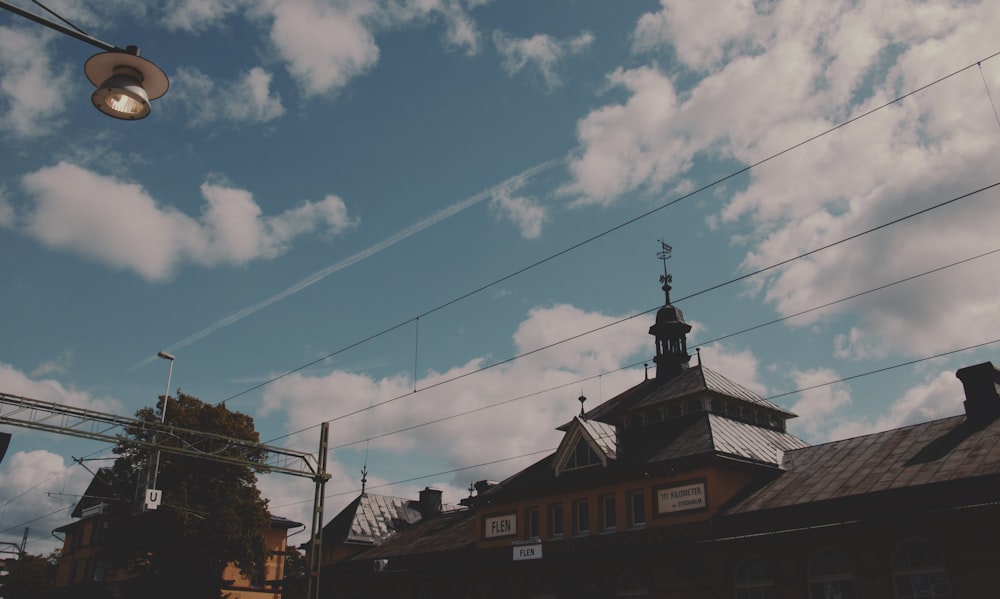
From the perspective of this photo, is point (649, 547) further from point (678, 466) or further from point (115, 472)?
point (115, 472)

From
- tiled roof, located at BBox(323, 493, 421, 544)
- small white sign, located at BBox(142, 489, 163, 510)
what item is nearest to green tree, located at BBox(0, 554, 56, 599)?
tiled roof, located at BBox(323, 493, 421, 544)

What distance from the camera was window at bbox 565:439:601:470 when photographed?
3063 cm

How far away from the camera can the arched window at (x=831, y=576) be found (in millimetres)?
21266

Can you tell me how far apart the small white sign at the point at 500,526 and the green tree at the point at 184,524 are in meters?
11.6

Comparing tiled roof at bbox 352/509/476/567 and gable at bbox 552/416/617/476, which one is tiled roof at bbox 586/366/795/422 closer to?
gable at bbox 552/416/617/476

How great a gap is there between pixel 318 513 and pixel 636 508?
11539 mm

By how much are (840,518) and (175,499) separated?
29.4 m

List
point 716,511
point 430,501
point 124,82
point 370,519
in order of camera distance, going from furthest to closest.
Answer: point 430,501, point 370,519, point 716,511, point 124,82

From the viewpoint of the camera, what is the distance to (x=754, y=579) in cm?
2336

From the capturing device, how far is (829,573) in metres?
21.7

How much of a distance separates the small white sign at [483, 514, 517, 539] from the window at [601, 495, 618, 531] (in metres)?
4.84

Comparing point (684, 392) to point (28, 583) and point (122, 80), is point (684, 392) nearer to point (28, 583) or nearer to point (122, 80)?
point (122, 80)

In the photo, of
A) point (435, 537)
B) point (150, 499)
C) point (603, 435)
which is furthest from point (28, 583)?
point (603, 435)

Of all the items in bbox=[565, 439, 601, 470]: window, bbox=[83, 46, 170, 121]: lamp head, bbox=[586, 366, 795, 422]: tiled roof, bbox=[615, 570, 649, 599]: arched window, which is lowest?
bbox=[615, 570, 649, 599]: arched window
